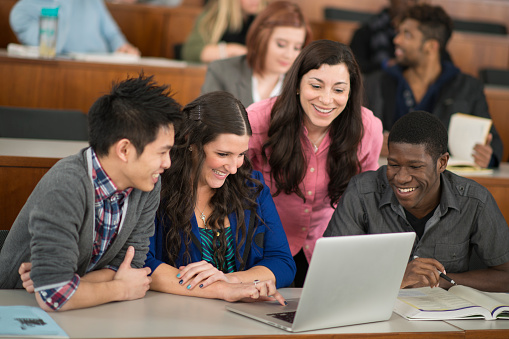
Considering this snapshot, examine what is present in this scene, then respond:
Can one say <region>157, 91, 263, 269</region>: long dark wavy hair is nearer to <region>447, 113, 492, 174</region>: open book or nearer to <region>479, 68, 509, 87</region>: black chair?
<region>447, 113, 492, 174</region>: open book

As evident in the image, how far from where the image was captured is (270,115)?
7.89ft

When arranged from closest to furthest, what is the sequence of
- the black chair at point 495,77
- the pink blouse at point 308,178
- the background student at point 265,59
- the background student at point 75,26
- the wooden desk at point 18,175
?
the wooden desk at point 18,175 → the pink blouse at point 308,178 → the background student at point 265,59 → the background student at point 75,26 → the black chair at point 495,77

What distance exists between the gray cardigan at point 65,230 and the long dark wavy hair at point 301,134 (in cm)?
70

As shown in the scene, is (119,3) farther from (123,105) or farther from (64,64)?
(123,105)

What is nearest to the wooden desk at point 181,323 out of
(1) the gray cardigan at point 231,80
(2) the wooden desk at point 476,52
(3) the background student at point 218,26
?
(1) the gray cardigan at point 231,80

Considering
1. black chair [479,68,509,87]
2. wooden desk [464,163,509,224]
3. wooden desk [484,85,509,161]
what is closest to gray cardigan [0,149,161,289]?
wooden desk [464,163,509,224]

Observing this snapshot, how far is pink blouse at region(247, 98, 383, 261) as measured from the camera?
2408 millimetres

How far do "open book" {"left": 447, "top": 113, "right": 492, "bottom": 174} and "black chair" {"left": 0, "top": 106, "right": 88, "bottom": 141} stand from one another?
161 cm

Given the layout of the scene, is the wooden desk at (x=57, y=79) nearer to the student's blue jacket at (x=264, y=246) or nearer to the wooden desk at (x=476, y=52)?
the student's blue jacket at (x=264, y=246)

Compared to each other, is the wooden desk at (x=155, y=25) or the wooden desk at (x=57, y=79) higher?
the wooden desk at (x=155, y=25)

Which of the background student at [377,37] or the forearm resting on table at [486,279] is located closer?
the forearm resting on table at [486,279]

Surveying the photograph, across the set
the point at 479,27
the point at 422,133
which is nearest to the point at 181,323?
the point at 422,133

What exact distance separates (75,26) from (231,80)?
1.52 m

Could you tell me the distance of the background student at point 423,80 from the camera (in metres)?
3.49
